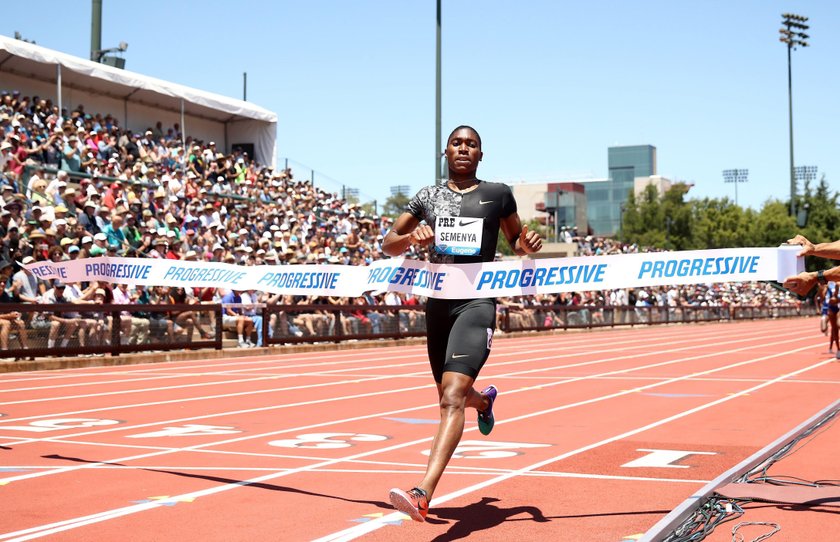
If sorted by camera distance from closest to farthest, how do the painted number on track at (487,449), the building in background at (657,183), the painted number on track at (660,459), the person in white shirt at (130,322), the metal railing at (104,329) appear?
the painted number on track at (660,459) → the painted number on track at (487,449) → the metal railing at (104,329) → the person in white shirt at (130,322) → the building in background at (657,183)

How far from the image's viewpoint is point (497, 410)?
530 inches

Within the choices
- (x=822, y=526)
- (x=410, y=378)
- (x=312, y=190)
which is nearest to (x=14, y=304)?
(x=410, y=378)

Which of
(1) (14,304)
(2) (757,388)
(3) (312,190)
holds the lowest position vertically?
(2) (757,388)

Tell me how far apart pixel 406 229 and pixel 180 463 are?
3.19m

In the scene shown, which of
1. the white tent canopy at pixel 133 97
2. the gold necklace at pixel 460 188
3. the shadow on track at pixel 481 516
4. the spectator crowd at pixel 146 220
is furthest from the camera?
the white tent canopy at pixel 133 97

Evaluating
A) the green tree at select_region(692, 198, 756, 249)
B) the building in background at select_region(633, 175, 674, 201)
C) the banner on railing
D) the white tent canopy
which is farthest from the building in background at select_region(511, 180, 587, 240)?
the banner on railing

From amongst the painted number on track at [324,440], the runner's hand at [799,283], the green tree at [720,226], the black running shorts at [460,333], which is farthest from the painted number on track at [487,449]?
the green tree at [720,226]

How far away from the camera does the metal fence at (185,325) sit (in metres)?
19.9

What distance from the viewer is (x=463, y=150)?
6.99 metres

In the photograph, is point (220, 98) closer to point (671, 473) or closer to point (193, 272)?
point (193, 272)

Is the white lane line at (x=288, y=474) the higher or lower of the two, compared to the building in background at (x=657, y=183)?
lower

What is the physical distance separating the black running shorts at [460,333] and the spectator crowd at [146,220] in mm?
14144

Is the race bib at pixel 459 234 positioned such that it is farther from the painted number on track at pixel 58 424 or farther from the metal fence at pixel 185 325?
the metal fence at pixel 185 325

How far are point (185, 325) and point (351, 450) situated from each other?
1502cm
